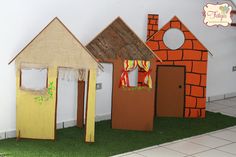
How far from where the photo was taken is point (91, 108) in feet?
13.8

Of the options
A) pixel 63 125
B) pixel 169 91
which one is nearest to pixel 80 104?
pixel 63 125

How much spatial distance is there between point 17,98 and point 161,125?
6.44ft

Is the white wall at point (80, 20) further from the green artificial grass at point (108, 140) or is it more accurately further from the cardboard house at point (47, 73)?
the green artificial grass at point (108, 140)

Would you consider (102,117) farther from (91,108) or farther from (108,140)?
(91,108)

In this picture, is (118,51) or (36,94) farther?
(118,51)

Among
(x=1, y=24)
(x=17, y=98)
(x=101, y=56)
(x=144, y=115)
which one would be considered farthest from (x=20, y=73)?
(x=144, y=115)

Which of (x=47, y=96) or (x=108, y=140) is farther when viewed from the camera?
(x=108, y=140)

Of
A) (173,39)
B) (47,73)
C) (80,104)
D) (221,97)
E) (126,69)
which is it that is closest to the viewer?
(47,73)

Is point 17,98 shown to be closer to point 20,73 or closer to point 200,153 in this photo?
point 20,73

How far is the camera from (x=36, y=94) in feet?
13.8

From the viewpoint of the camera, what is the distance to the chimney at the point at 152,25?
5418 mm

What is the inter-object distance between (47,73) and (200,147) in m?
1.90

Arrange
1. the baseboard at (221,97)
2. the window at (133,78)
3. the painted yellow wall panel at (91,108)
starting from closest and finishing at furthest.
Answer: the painted yellow wall panel at (91,108), the window at (133,78), the baseboard at (221,97)

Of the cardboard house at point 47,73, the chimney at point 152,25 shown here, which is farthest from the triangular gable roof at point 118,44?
the chimney at point 152,25
